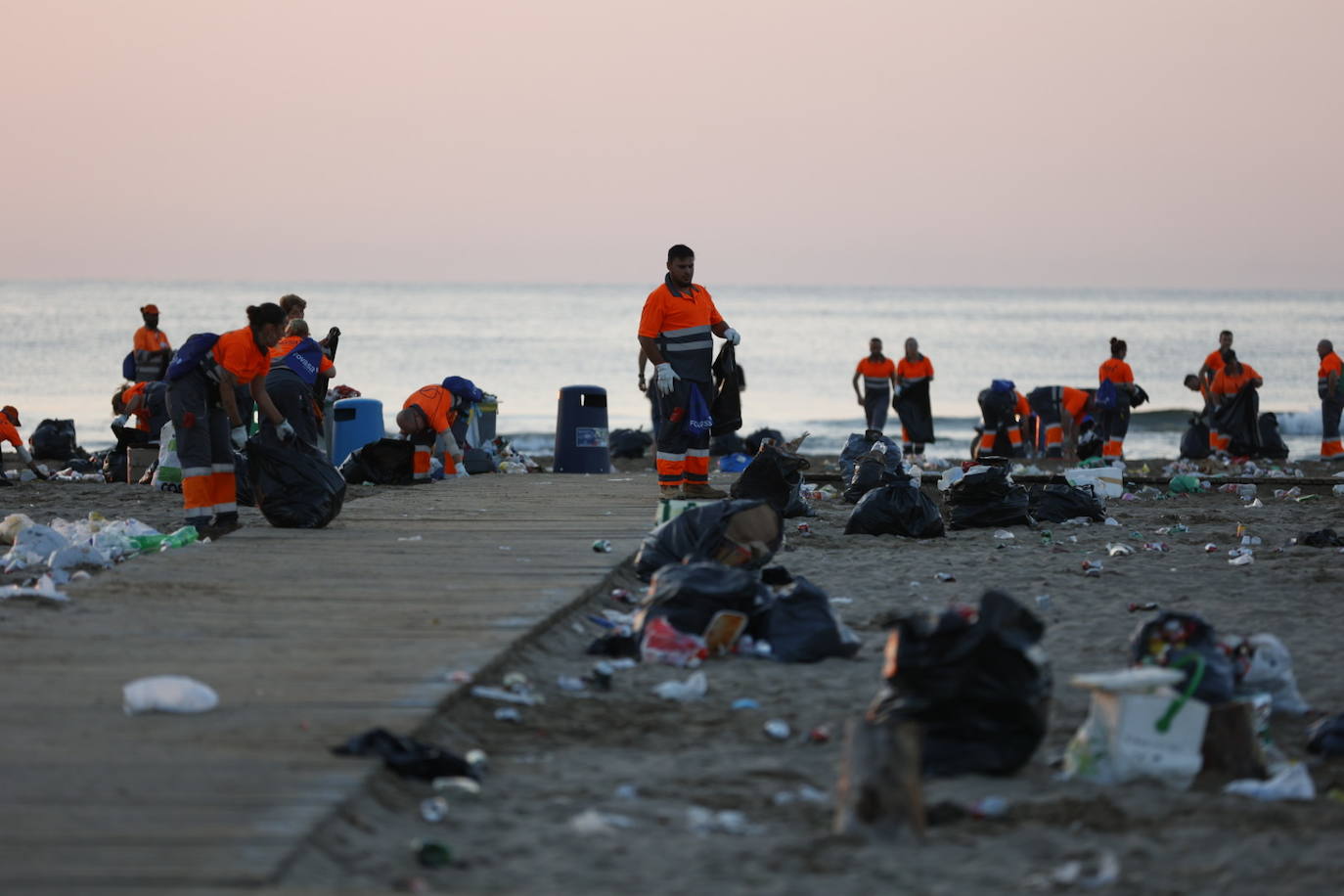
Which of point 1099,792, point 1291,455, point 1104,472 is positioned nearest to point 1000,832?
point 1099,792

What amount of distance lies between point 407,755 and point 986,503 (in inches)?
290

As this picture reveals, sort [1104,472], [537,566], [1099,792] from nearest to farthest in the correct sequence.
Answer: [1099,792], [537,566], [1104,472]

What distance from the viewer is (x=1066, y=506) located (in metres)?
11.7

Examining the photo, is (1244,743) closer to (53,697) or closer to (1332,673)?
(1332,673)

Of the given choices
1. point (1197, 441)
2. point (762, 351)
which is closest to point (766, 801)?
point (1197, 441)

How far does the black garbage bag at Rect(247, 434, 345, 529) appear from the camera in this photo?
9508mm

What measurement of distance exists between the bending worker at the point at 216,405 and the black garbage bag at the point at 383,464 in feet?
11.1

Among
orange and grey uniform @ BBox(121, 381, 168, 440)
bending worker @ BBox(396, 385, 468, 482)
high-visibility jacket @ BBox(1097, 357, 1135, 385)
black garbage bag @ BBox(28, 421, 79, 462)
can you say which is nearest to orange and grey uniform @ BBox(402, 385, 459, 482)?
bending worker @ BBox(396, 385, 468, 482)

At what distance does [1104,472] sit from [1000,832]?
9.72m

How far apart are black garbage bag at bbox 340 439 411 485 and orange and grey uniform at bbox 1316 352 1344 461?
13.0 m

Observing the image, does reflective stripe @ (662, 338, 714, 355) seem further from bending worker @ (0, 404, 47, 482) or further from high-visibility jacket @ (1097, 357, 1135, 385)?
high-visibility jacket @ (1097, 357, 1135, 385)

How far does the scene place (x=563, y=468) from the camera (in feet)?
51.1

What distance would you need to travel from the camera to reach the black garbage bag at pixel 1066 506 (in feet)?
38.4

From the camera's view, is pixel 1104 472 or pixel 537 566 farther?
pixel 1104 472
